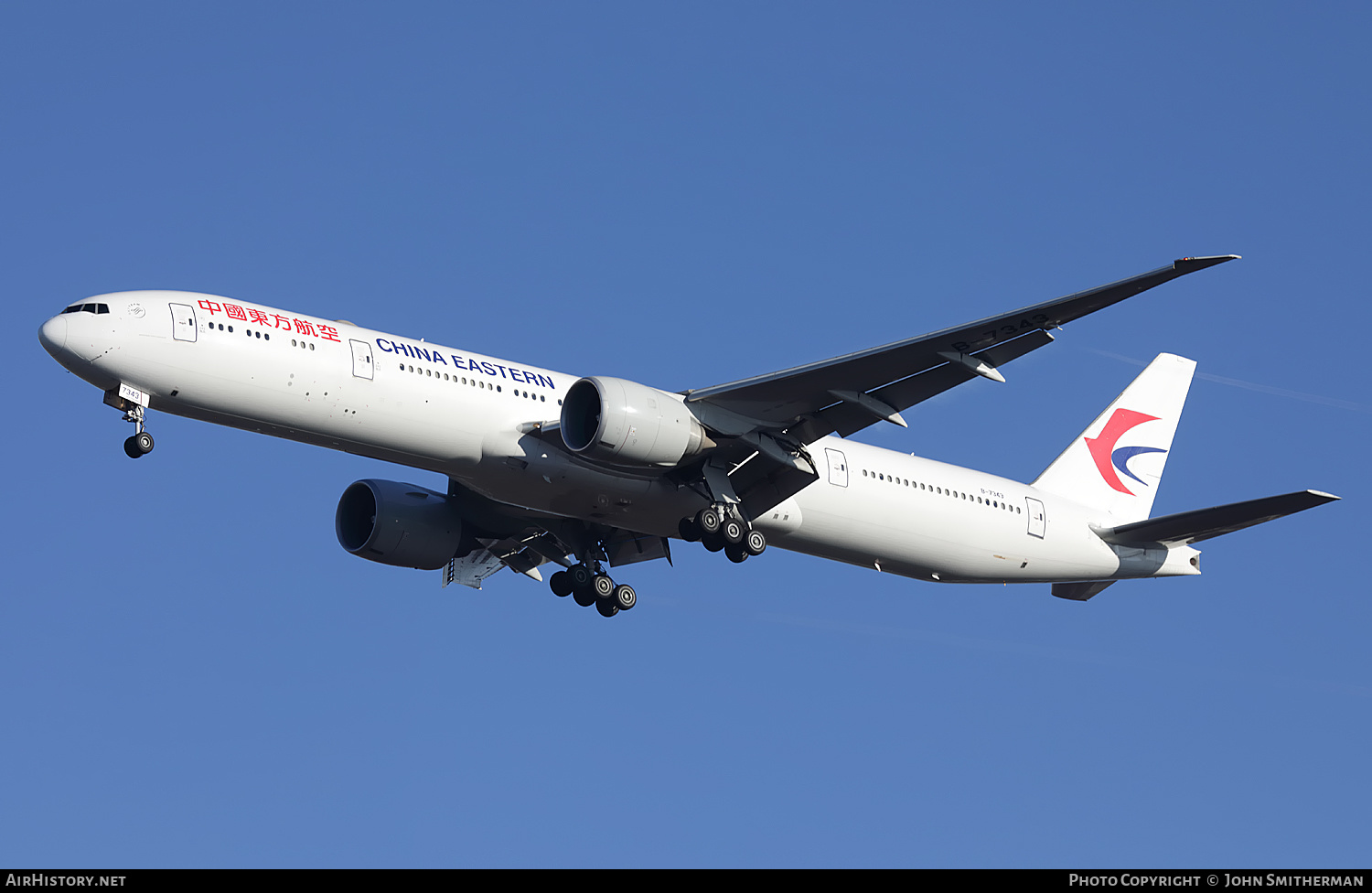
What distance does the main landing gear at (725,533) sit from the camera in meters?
33.4

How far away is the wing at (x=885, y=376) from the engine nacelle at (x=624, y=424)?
1.17 metres

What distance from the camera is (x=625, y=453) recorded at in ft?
102

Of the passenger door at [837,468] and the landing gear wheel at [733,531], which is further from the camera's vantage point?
the passenger door at [837,468]

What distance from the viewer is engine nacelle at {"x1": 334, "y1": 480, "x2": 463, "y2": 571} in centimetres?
3744

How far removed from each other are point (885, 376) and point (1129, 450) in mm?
13476

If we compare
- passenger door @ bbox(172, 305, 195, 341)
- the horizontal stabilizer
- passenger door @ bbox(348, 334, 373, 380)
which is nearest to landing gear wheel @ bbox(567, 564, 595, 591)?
passenger door @ bbox(348, 334, 373, 380)

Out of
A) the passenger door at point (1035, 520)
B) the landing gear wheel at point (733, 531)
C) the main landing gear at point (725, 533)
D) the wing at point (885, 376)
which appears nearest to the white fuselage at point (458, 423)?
the main landing gear at point (725, 533)

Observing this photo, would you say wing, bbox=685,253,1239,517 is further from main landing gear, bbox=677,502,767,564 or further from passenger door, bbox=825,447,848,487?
passenger door, bbox=825,447,848,487

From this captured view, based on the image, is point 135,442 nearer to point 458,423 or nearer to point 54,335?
point 54,335

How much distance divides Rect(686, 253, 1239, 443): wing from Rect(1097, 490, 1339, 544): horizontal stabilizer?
22.8 ft

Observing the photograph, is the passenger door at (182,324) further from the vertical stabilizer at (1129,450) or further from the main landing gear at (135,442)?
the vertical stabilizer at (1129,450)

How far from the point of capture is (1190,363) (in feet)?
146

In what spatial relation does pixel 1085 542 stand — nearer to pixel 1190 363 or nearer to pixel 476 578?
pixel 1190 363

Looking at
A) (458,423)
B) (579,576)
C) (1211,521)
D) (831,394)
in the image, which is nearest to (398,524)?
(579,576)
